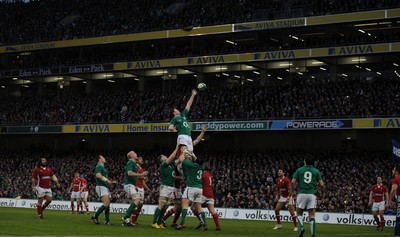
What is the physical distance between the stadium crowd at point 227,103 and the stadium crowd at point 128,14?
6.42 meters

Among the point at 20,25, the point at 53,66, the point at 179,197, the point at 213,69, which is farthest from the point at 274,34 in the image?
the point at 179,197

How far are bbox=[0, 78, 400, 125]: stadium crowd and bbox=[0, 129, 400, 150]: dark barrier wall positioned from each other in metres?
3.46

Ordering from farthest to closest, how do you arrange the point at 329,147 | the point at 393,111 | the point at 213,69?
the point at 213,69
the point at 329,147
the point at 393,111

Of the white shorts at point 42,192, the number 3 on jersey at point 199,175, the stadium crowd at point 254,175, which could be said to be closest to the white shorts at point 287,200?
the number 3 on jersey at point 199,175

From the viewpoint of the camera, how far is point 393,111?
51.9m

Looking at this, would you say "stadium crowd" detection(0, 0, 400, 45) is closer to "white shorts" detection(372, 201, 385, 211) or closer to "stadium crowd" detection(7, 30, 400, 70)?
"stadium crowd" detection(7, 30, 400, 70)

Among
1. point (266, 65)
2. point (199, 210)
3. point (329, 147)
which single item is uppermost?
point (266, 65)

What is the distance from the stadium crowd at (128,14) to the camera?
202ft

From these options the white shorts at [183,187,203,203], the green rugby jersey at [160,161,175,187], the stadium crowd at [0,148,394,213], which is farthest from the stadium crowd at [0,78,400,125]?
the white shorts at [183,187,203,203]

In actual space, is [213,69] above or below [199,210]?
above

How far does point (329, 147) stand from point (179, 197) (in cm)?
3530

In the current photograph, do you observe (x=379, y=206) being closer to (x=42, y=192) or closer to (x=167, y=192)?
(x=167, y=192)

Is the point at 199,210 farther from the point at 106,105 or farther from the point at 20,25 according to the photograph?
the point at 20,25

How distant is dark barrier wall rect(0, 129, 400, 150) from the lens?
191ft
